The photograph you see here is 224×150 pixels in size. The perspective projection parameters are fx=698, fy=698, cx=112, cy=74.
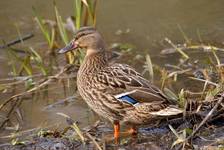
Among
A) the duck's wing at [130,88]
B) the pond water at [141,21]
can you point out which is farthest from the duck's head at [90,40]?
the pond water at [141,21]

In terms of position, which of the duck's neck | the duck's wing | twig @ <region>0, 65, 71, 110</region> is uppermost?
the duck's neck

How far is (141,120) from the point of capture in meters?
6.47

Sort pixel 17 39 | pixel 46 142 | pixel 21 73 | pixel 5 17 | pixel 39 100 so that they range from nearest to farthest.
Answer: pixel 46 142 < pixel 39 100 < pixel 21 73 < pixel 17 39 < pixel 5 17

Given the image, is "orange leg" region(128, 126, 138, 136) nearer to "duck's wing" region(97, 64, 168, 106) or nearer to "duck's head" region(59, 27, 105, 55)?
"duck's wing" region(97, 64, 168, 106)

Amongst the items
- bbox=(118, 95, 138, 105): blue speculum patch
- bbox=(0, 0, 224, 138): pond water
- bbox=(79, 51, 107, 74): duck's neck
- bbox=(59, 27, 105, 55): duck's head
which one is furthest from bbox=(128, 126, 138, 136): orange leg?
bbox=(0, 0, 224, 138): pond water

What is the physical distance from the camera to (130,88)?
646 cm

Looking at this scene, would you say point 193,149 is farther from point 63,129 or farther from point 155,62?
point 155,62

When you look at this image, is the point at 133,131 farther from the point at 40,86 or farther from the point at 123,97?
the point at 40,86

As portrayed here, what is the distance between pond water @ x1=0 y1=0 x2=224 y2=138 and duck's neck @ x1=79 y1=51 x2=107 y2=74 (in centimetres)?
176

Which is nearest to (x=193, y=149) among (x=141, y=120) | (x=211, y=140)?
(x=211, y=140)

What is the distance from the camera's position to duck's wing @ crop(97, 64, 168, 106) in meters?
6.41

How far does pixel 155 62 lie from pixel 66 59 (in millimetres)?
1146

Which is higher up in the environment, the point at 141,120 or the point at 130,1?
the point at 130,1

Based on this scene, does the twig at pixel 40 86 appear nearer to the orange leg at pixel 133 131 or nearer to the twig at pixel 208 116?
Result: the orange leg at pixel 133 131
